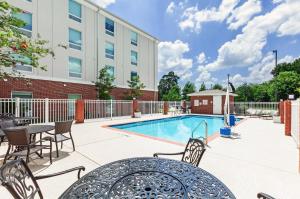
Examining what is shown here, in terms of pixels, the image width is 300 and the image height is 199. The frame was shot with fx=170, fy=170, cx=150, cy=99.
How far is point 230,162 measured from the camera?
4.79 m

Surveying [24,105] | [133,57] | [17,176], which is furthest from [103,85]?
[17,176]

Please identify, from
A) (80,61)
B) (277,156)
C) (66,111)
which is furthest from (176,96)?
(277,156)

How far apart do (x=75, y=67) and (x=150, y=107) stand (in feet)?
31.2

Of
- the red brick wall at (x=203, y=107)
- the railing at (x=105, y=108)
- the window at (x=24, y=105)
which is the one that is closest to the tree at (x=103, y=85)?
the railing at (x=105, y=108)

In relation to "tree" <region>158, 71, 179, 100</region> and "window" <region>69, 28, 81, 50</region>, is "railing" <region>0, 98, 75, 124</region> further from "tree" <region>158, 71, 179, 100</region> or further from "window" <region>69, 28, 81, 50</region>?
"tree" <region>158, 71, 179, 100</region>

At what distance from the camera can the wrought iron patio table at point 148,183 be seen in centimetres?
164

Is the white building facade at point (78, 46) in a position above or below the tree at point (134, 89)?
above

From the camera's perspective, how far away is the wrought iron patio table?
64.4 inches

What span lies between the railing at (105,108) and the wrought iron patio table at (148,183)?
1284 cm

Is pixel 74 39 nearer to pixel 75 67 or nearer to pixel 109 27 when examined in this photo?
pixel 75 67

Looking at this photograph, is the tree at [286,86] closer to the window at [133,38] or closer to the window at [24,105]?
the window at [133,38]

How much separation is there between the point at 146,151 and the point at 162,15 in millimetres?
16236

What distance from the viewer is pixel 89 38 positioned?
18.0m

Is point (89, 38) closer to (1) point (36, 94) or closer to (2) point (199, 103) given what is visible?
(1) point (36, 94)
